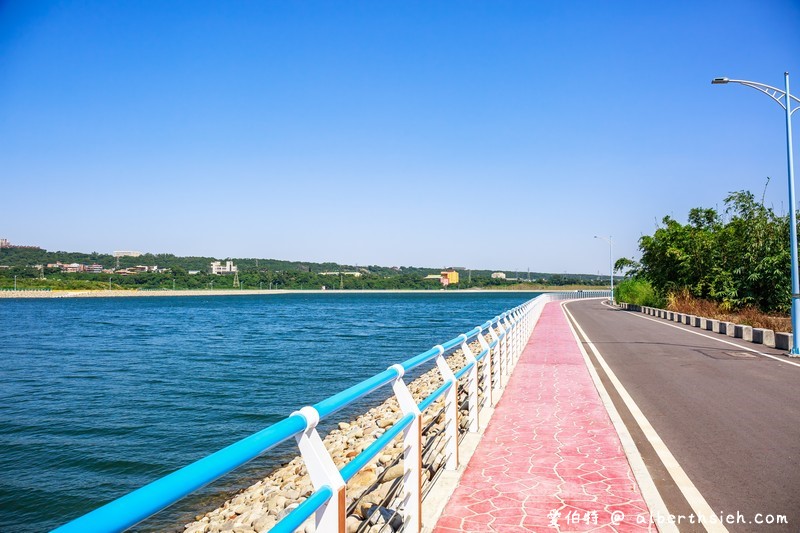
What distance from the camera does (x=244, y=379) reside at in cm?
2561

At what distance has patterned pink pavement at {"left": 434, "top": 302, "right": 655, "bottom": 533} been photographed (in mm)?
4984

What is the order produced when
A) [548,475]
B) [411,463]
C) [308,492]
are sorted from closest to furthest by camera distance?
[411,463]
[548,475]
[308,492]

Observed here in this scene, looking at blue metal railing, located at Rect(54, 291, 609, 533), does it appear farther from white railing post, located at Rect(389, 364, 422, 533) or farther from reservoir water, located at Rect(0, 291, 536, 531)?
reservoir water, located at Rect(0, 291, 536, 531)

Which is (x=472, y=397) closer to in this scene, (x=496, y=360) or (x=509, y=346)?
(x=496, y=360)

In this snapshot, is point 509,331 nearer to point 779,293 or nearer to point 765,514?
point 765,514

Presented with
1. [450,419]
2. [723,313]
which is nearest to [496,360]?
[450,419]

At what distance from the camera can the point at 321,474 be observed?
2.77m

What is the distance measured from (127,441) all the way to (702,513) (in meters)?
14.4

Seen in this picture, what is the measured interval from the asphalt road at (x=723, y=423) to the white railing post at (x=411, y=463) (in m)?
2.09

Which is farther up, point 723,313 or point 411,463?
point 411,463

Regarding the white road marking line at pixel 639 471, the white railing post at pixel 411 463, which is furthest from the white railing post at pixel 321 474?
the white road marking line at pixel 639 471

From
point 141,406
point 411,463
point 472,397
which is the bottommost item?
point 141,406

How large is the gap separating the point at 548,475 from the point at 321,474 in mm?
4032

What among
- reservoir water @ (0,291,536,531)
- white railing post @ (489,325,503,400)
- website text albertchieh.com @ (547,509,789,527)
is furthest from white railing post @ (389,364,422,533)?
reservoir water @ (0,291,536,531)
